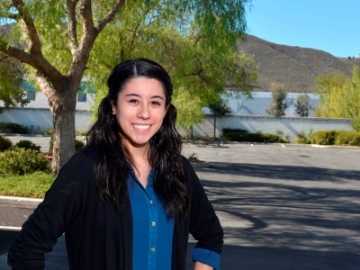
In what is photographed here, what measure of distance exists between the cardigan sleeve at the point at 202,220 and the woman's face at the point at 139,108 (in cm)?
29

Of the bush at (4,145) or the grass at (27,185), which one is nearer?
the grass at (27,185)

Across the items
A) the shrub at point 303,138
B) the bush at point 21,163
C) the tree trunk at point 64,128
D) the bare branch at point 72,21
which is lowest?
the shrub at point 303,138

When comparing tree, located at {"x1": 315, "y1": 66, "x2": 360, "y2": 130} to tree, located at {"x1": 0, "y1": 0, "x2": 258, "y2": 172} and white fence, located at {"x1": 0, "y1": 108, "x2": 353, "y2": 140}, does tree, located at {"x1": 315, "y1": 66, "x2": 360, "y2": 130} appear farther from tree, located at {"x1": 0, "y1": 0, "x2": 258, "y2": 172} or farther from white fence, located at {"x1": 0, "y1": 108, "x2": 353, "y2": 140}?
Answer: tree, located at {"x1": 0, "y1": 0, "x2": 258, "y2": 172}

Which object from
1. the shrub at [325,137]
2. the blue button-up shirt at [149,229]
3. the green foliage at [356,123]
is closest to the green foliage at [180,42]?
the blue button-up shirt at [149,229]

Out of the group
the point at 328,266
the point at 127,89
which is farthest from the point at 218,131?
the point at 127,89

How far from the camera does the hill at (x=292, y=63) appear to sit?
125 metres

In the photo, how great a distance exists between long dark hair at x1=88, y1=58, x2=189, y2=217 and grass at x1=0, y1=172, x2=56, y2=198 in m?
12.4

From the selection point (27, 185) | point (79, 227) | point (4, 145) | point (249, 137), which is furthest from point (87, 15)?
point (249, 137)

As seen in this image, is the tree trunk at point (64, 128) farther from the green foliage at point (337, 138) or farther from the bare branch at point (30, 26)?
the green foliage at point (337, 138)

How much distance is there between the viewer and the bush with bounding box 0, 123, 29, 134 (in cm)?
5690

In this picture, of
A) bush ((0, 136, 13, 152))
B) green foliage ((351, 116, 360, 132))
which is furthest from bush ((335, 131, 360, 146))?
bush ((0, 136, 13, 152))

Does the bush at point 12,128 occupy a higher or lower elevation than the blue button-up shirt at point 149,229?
lower

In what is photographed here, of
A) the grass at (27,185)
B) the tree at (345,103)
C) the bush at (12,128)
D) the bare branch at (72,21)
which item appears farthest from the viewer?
the tree at (345,103)

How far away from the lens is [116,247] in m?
2.59
